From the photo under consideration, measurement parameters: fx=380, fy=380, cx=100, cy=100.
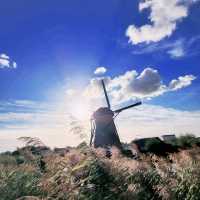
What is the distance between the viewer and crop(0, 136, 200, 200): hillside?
576cm

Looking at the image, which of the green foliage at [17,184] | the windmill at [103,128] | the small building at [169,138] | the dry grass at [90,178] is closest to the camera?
the dry grass at [90,178]

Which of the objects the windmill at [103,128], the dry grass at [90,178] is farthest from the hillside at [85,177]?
the windmill at [103,128]

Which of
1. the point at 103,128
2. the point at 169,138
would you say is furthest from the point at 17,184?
the point at 169,138

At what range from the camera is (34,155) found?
6.95 metres

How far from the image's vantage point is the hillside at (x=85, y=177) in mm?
5758

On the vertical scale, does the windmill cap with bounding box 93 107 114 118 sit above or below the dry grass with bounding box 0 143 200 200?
above

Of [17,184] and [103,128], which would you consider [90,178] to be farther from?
[103,128]

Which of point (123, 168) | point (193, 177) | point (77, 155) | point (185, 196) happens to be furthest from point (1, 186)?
point (193, 177)

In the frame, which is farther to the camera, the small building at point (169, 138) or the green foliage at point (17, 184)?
the small building at point (169, 138)

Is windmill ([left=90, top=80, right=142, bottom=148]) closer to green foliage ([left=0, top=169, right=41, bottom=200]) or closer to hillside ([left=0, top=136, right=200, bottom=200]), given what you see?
hillside ([left=0, top=136, right=200, bottom=200])

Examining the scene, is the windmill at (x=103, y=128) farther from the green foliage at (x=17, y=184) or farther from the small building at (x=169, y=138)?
the green foliage at (x=17, y=184)

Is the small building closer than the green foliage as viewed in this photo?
No

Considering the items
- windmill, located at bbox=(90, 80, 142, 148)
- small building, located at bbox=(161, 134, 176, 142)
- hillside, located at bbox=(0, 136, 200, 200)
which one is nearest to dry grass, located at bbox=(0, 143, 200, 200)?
hillside, located at bbox=(0, 136, 200, 200)

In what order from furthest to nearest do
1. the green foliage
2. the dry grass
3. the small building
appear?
the small building → the green foliage → the dry grass
